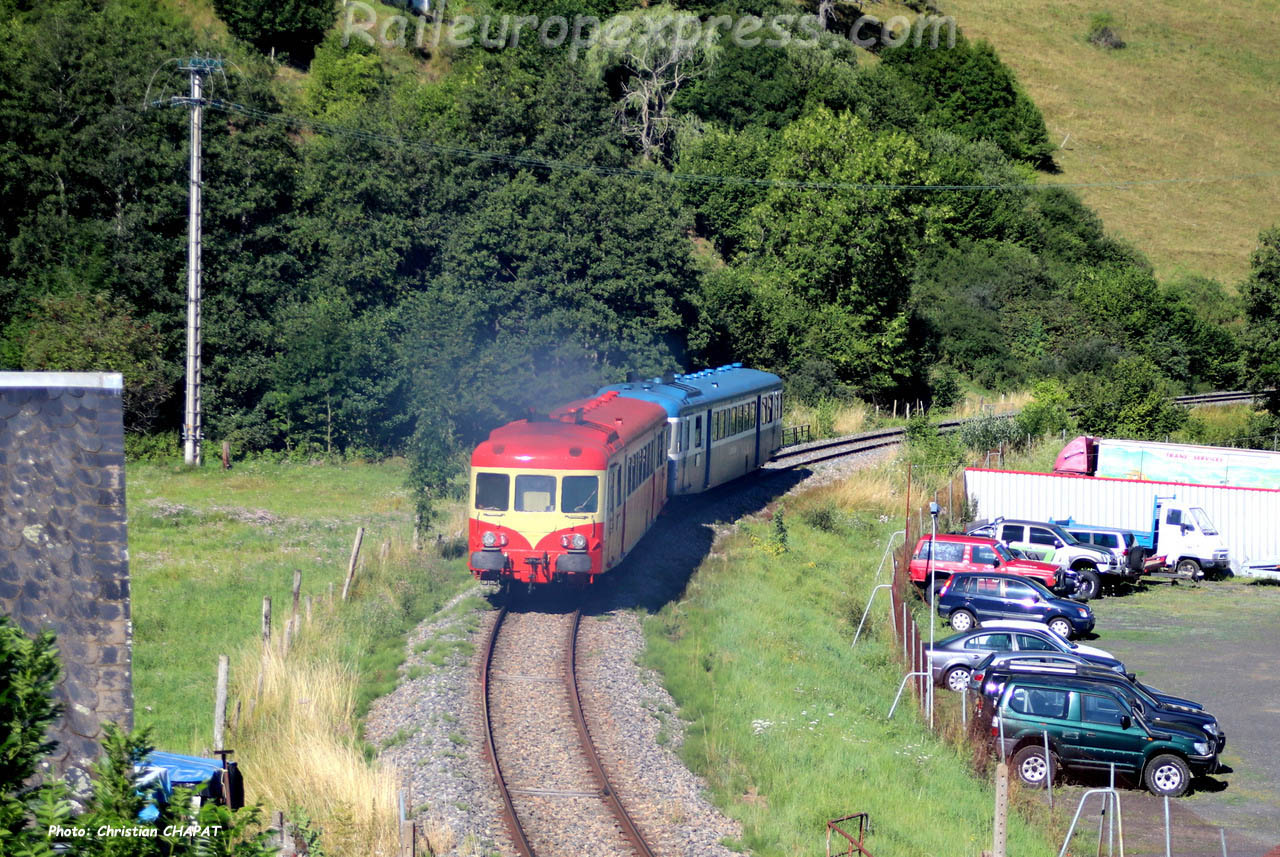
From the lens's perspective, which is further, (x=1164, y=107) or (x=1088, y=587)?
(x=1164, y=107)

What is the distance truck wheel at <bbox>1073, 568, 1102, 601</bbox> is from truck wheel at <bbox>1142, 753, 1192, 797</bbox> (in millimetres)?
12922

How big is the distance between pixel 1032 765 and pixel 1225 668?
8.47m

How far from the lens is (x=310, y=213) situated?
44.4 metres

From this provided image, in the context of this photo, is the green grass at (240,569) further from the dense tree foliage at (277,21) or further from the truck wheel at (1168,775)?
the dense tree foliage at (277,21)

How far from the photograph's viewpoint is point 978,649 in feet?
72.4

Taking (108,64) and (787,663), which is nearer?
(787,663)

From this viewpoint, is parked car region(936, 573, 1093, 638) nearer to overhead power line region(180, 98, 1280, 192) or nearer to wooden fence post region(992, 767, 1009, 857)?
wooden fence post region(992, 767, 1009, 857)

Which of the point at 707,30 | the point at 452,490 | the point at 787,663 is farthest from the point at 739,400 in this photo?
the point at 707,30

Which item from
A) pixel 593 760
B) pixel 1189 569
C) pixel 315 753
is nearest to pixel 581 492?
pixel 593 760

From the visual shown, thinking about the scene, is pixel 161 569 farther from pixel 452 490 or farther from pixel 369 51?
pixel 369 51

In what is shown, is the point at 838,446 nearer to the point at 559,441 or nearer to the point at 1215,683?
the point at 1215,683

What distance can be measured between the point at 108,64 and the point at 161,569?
23994 mm

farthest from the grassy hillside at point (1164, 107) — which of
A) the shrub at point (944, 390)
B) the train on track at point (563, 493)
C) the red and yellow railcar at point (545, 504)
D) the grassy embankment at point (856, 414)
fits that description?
the red and yellow railcar at point (545, 504)

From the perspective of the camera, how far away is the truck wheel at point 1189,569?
33.5 metres
